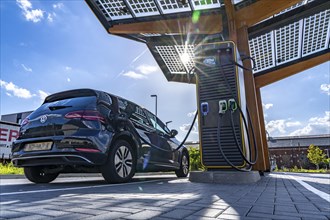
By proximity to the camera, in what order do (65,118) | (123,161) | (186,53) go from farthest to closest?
(186,53), (123,161), (65,118)

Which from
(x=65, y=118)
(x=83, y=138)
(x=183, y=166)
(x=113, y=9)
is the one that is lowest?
(x=183, y=166)

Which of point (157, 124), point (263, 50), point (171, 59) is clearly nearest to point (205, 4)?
point (263, 50)

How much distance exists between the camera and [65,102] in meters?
4.25

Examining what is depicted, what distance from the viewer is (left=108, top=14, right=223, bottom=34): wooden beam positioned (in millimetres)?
10492

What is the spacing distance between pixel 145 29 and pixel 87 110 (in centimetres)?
842

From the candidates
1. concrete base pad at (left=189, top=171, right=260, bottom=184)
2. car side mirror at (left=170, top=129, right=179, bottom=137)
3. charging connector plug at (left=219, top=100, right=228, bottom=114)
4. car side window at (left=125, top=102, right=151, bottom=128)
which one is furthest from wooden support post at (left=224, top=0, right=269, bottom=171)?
car side window at (left=125, top=102, right=151, bottom=128)

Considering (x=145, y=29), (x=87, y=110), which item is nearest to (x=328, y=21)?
(x=145, y=29)

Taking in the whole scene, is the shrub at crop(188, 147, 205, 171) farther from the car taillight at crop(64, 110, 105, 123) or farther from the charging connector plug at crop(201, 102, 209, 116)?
the car taillight at crop(64, 110, 105, 123)

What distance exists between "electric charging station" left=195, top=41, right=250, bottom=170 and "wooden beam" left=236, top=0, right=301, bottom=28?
17.1 ft

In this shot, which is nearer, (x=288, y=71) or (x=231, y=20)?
(x=231, y=20)

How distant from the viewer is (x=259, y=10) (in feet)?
31.3

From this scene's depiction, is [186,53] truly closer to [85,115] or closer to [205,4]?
[205,4]

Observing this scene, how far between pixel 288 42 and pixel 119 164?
11979mm

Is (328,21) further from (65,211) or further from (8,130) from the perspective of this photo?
(8,130)
